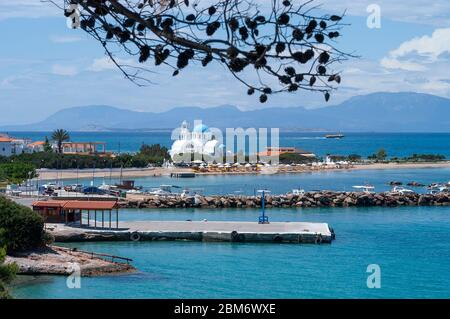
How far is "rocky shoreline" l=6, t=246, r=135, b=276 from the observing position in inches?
894

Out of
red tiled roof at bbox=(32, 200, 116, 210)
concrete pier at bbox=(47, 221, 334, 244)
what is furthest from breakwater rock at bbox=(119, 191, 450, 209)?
concrete pier at bbox=(47, 221, 334, 244)

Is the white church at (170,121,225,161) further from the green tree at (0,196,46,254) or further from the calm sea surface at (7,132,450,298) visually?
the green tree at (0,196,46,254)

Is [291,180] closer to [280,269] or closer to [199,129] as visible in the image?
[199,129]

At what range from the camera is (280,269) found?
24.6m

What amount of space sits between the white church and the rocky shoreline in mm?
64884

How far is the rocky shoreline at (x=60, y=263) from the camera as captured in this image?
22.7 metres

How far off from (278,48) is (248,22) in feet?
0.61

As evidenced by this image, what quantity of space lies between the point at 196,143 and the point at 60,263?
224 feet

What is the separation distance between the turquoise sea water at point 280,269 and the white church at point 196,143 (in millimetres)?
54496

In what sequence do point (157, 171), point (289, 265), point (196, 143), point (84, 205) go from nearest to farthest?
point (289, 265) → point (84, 205) → point (157, 171) → point (196, 143)

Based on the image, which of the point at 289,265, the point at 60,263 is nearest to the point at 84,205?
the point at 60,263

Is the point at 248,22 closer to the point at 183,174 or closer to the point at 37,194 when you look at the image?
the point at 37,194

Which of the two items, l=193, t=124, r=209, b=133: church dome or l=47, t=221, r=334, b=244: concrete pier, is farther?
l=193, t=124, r=209, b=133: church dome
